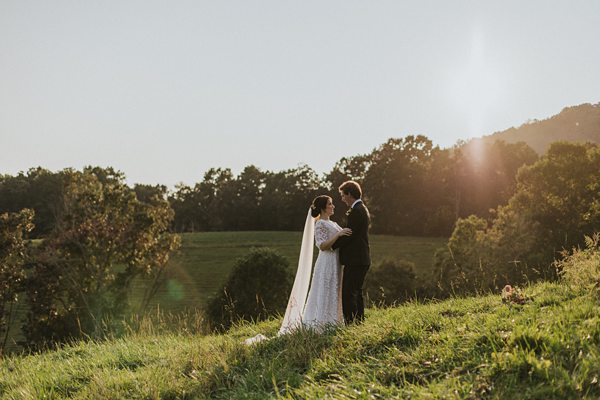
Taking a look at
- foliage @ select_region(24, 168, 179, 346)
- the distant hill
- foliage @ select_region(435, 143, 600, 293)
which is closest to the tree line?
foliage @ select_region(24, 168, 179, 346)

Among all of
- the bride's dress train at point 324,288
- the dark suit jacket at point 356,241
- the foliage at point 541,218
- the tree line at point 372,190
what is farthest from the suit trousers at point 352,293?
the tree line at point 372,190

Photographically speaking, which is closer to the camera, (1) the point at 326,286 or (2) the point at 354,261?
(2) the point at 354,261

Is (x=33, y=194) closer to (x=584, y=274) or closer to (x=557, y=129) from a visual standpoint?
(x=584, y=274)

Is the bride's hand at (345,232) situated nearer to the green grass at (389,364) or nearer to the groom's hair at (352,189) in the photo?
the groom's hair at (352,189)

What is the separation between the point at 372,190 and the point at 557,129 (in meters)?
53.9

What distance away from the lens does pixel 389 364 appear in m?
5.26

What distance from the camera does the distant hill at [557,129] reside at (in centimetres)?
9675

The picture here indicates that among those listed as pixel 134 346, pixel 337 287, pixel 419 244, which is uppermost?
pixel 337 287

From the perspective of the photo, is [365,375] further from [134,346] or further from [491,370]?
[134,346]

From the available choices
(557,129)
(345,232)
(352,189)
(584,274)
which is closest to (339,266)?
(345,232)

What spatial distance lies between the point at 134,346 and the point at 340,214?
60.6m

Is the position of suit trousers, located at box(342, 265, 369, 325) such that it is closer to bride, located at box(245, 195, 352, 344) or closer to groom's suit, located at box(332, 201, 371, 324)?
groom's suit, located at box(332, 201, 371, 324)

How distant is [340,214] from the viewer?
226ft

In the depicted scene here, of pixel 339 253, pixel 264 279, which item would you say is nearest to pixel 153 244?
pixel 264 279
